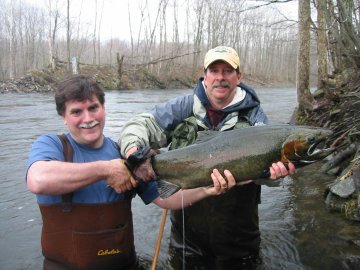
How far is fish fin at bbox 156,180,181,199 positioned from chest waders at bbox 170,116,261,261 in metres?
0.70

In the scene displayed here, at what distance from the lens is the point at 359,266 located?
14.6 ft

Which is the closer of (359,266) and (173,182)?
(173,182)

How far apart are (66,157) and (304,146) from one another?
1.89 metres

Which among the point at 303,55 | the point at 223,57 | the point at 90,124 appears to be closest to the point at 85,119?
the point at 90,124

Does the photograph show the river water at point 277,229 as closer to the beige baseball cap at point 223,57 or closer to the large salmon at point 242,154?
the large salmon at point 242,154

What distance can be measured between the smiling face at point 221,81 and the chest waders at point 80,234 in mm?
1401

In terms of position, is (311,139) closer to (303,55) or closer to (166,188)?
(166,188)

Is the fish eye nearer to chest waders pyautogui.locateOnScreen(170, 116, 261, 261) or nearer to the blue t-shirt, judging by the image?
chest waders pyautogui.locateOnScreen(170, 116, 261, 261)

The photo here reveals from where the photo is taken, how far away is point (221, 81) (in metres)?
3.80

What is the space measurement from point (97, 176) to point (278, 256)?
3.05 m

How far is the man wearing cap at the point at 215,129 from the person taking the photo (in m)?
3.83

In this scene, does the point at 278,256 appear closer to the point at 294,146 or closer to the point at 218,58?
the point at 294,146

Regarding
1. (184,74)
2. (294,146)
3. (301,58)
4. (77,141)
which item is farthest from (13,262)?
(184,74)

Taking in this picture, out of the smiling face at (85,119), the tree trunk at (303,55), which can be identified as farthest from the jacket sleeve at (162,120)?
the tree trunk at (303,55)
